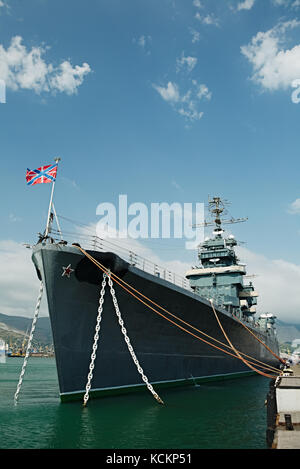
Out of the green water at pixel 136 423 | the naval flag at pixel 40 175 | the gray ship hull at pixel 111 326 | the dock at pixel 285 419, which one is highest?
the naval flag at pixel 40 175

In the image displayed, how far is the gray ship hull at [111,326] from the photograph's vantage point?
41.4 ft

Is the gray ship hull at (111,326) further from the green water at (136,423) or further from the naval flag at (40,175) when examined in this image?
the naval flag at (40,175)

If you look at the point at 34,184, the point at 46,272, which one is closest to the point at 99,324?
the point at 46,272

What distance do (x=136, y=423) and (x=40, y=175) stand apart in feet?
30.5

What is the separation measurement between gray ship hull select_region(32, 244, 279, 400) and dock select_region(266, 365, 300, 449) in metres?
5.96

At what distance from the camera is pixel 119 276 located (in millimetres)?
13758

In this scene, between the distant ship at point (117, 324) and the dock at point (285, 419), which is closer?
the dock at point (285, 419)

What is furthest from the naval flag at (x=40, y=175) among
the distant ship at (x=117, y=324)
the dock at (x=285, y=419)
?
the dock at (x=285, y=419)

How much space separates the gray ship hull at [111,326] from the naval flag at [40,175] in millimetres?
2575

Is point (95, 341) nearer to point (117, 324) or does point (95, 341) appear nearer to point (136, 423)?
point (117, 324)

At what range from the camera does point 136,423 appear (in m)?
10.1

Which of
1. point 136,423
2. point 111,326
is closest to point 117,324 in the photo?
point 111,326
